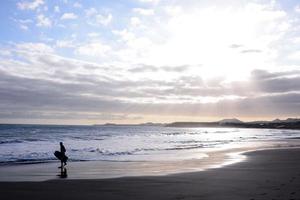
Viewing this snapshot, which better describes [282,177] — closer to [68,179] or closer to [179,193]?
[179,193]

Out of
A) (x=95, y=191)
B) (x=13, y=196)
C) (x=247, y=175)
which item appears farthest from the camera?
(x=247, y=175)

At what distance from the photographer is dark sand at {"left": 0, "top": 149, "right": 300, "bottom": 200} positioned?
11672mm

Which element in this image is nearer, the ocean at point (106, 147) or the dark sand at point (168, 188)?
the dark sand at point (168, 188)

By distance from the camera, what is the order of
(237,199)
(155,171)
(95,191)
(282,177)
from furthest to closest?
(155,171)
(282,177)
(95,191)
(237,199)

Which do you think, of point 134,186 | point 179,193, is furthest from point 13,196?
point 179,193

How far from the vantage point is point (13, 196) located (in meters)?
11.9

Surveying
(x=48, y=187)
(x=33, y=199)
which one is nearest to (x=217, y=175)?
(x=48, y=187)

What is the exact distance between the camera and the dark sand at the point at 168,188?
38.3ft

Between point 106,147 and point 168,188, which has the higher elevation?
point 106,147

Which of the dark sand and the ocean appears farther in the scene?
Answer: the ocean

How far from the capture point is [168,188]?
43.2 feet

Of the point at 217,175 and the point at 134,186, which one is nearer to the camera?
the point at 134,186

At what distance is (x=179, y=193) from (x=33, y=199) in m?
4.22

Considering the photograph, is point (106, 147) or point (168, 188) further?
point (106, 147)
